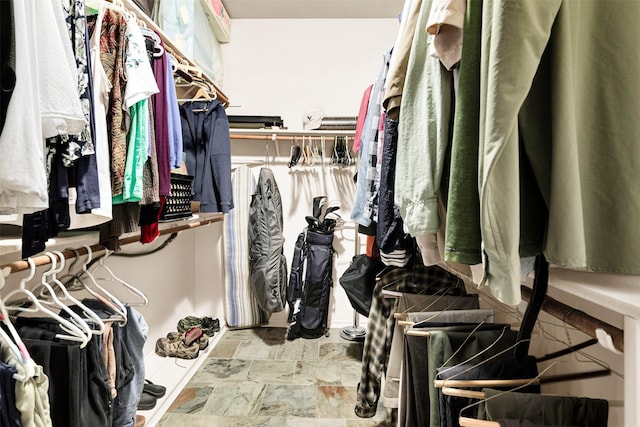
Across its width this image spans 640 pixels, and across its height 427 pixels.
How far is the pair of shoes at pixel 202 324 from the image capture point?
237 cm

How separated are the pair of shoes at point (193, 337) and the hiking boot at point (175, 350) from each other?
0.04 m

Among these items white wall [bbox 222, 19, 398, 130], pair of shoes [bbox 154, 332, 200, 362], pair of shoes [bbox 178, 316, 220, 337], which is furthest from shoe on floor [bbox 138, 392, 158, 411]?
white wall [bbox 222, 19, 398, 130]

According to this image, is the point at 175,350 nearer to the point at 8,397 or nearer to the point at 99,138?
the point at 8,397

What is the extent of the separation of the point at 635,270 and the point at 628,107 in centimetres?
26

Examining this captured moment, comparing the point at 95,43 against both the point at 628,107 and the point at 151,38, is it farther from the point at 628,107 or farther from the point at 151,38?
the point at 628,107

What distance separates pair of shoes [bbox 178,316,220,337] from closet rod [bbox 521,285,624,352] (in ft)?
7.49

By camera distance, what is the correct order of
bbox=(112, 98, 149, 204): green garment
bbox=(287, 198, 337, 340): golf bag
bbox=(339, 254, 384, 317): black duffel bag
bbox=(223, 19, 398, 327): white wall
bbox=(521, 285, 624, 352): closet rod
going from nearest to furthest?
bbox=(521, 285, 624, 352): closet rod
bbox=(112, 98, 149, 204): green garment
bbox=(339, 254, 384, 317): black duffel bag
bbox=(287, 198, 337, 340): golf bag
bbox=(223, 19, 398, 327): white wall

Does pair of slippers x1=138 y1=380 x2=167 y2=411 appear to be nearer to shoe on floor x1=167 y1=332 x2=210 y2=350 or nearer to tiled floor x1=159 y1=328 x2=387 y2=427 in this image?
tiled floor x1=159 y1=328 x2=387 y2=427

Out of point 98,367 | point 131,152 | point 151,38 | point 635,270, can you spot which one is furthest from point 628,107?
point 151,38

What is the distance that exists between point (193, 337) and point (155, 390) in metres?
0.55

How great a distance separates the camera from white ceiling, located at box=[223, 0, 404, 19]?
102 inches

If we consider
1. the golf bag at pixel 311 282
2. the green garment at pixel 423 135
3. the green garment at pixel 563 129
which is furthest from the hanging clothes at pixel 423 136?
the golf bag at pixel 311 282

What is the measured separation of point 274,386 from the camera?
6.13 ft

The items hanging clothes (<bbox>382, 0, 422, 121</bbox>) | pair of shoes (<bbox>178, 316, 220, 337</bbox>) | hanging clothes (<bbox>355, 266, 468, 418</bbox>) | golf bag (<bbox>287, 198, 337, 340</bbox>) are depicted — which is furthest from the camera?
golf bag (<bbox>287, 198, 337, 340</bbox>)
